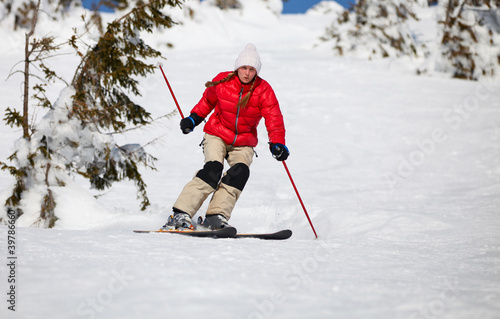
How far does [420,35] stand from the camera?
72.7 feet

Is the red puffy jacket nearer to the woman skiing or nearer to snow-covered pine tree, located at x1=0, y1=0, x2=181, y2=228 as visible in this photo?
the woman skiing

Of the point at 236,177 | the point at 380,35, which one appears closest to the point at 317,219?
the point at 236,177

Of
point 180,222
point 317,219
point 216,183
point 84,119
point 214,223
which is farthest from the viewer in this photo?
point 317,219

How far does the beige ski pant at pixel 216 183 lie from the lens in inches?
171

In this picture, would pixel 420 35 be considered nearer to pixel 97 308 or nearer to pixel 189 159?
pixel 189 159

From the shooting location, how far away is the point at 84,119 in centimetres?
499

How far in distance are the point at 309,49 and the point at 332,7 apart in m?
29.5

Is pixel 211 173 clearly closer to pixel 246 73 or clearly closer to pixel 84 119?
pixel 246 73

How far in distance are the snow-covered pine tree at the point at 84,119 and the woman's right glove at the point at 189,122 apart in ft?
2.84

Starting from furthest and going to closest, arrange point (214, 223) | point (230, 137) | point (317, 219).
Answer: point (317, 219) → point (230, 137) → point (214, 223)

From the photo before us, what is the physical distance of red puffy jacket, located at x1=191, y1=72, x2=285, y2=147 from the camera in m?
4.41

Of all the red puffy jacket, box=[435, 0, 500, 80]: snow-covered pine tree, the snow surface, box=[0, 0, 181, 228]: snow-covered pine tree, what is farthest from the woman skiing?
box=[435, 0, 500, 80]: snow-covered pine tree

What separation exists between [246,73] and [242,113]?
1.30ft

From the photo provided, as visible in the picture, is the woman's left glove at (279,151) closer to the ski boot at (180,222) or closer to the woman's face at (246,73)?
the woman's face at (246,73)
